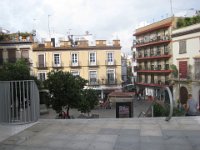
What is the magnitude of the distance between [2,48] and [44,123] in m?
39.5

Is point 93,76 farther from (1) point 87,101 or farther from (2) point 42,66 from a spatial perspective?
(1) point 87,101

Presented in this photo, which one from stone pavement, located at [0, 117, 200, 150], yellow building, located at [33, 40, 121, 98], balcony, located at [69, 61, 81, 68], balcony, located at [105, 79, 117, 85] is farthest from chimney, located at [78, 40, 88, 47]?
stone pavement, located at [0, 117, 200, 150]

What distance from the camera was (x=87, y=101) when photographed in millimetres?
24172

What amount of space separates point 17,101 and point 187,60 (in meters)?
34.3

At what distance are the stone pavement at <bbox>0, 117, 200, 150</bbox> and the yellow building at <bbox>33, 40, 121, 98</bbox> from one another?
124ft

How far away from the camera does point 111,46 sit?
47.4 meters

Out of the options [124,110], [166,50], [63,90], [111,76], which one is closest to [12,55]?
[111,76]

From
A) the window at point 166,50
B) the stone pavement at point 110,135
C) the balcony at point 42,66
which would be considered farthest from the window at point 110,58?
the stone pavement at point 110,135

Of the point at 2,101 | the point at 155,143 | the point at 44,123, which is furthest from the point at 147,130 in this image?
the point at 2,101

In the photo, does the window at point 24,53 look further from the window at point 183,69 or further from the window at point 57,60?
the window at point 183,69

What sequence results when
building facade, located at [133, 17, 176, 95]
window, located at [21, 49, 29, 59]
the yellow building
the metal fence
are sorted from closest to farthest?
1. the metal fence
2. building facade, located at [133, 17, 176, 95]
3. window, located at [21, 49, 29, 59]
4. the yellow building

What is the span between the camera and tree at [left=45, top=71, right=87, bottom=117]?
885 inches

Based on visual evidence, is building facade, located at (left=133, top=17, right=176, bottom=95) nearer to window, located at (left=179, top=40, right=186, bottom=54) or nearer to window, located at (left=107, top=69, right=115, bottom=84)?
window, located at (left=179, top=40, right=186, bottom=54)

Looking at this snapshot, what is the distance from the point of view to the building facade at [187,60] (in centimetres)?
3847
